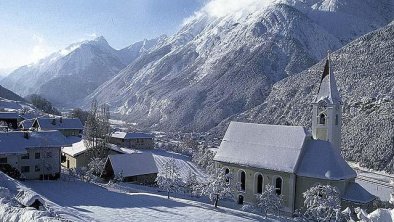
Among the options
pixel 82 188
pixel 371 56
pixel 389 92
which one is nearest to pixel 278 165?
pixel 82 188

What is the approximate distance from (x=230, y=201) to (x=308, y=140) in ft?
37.4

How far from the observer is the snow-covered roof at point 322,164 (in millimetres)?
43950

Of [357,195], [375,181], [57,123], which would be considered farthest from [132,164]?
[375,181]

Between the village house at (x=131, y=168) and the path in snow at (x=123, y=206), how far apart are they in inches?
370

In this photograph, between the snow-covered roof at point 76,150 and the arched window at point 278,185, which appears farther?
the snow-covered roof at point 76,150

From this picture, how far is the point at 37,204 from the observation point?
79.1 ft

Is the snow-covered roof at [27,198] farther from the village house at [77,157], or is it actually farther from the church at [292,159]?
the village house at [77,157]

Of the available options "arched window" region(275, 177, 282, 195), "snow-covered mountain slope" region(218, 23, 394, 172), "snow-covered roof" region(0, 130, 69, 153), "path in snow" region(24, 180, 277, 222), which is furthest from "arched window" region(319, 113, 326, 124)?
"snow-covered mountain slope" region(218, 23, 394, 172)

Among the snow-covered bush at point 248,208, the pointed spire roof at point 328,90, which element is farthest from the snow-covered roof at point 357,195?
the pointed spire roof at point 328,90

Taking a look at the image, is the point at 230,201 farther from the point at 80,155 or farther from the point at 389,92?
the point at 389,92

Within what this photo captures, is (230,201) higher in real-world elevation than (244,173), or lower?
lower

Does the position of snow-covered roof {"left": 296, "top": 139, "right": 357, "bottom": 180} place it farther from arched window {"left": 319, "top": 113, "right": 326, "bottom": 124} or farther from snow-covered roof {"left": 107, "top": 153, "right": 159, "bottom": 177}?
snow-covered roof {"left": 107, "top": 153, "right": 159, "bottom": 177}

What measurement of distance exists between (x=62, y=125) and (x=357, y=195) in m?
59.5

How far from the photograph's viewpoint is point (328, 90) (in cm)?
5484
